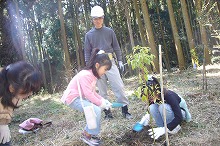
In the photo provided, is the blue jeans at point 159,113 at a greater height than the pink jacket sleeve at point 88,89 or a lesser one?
lesser

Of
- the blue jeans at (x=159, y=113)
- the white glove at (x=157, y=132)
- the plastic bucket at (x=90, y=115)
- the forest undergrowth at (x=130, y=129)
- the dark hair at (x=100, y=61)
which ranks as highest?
the dark hair at (x=100, y=61)

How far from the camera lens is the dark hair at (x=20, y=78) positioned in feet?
5.78

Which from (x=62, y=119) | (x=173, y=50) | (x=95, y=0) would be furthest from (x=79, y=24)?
(x=62, y=119)

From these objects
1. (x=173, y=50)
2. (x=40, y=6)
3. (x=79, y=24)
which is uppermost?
(x=40, y=6)

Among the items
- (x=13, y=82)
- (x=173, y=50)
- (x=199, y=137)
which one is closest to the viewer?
(x=13, y=82)

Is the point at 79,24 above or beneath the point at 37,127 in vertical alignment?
above

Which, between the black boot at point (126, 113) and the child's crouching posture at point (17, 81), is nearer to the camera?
the child's crouching posture at point (17, 81)

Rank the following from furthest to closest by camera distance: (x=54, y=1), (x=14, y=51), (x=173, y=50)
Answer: (x=173, y=50), (x=54, y=1), (x=14, y=51)

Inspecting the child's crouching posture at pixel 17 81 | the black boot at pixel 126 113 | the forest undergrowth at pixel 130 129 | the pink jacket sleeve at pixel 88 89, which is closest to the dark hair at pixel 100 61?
the pink jacket sleeve at pixel 88 89

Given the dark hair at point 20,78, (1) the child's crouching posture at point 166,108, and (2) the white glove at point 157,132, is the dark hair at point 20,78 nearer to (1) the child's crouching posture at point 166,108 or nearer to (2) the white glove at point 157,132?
(1) the child's crouching posture at point 166,108

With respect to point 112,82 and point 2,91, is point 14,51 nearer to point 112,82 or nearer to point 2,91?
point 112,82

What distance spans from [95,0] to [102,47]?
40.4ft

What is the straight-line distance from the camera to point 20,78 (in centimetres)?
176

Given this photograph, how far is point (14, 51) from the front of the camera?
11891 mm
